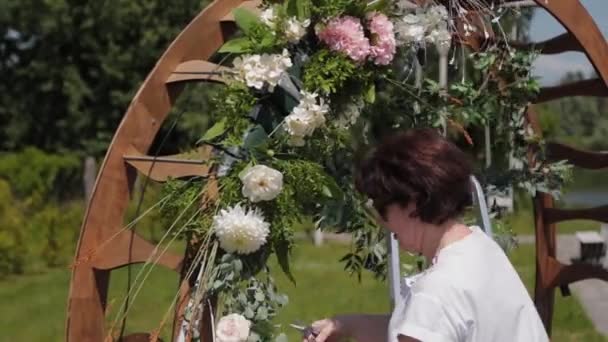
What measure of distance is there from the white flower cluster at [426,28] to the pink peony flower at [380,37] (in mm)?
117

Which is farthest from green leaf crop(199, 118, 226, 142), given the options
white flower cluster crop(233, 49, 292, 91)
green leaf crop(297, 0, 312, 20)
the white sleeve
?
the white sleeve

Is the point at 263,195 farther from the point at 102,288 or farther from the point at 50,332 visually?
the point at 50,332

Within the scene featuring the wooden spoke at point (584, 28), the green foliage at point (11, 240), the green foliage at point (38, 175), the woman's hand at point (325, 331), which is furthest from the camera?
the green foliage at point (38, 175)

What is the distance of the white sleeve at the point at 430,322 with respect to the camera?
2008 millimetres

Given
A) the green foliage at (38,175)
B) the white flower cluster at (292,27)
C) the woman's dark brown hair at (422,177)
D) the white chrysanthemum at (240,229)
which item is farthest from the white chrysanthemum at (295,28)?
the green foliage at (38,175)

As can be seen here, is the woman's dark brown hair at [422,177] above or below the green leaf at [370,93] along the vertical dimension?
below

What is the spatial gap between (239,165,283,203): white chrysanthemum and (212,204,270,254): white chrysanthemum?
0.05 metres

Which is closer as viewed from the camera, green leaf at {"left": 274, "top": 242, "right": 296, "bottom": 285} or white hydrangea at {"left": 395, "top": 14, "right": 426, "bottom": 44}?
green leaf at {"left": 274, "top": 242, "right": 296, "bottom": 285}

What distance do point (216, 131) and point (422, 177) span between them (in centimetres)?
96

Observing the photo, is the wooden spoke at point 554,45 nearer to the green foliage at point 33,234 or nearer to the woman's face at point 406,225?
the woman's face at point 406,225

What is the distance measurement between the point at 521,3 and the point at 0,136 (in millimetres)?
20604

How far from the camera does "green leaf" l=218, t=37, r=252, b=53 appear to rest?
2984mm

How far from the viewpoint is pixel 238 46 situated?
300cm

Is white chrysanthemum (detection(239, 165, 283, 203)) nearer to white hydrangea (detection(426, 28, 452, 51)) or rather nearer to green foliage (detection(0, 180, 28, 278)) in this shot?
white hydrangea (detection(426, 28, 452, 51))
